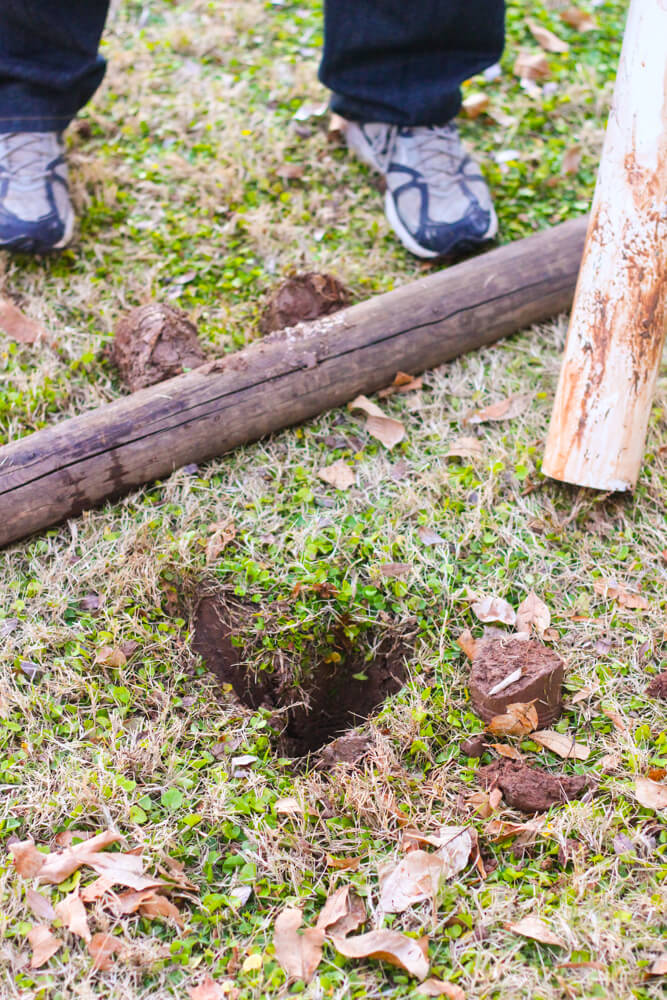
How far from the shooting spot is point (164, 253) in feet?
11.3

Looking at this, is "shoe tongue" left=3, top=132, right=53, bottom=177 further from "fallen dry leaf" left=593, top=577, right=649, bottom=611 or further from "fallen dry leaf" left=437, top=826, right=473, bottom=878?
"fallen dry leaf" left=437, top=826, right=473, bottom=878

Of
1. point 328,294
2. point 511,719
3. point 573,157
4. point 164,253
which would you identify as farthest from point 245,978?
point 573,157

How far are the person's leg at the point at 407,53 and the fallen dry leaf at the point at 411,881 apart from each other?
8.78 ft

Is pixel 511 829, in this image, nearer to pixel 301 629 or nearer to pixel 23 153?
pixel 301 629

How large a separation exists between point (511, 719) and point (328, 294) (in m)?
1.64

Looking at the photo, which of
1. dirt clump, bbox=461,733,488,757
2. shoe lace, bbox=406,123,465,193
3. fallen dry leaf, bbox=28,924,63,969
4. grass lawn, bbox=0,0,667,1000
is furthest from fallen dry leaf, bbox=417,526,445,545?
shoe lace, bbox=406,123,465,193

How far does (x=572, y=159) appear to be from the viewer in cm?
381

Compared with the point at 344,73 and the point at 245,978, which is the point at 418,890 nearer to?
the point at 245,978

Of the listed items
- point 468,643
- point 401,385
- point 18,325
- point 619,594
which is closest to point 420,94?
point 401,385

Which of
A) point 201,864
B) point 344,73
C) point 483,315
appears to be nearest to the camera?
point 201,864

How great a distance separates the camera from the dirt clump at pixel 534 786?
2008mm

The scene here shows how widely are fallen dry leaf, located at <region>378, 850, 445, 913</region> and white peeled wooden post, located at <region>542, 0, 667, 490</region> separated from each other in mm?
1175

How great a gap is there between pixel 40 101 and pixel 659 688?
115 inches

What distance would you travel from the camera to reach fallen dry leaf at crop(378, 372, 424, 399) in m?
2.97
